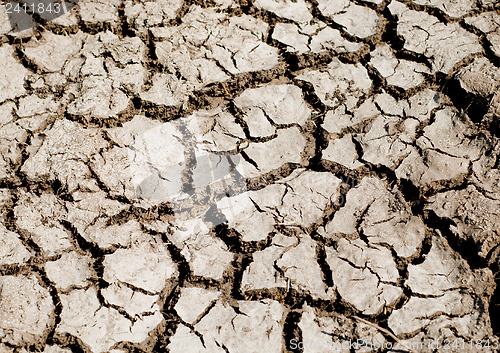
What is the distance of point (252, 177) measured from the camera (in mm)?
1967

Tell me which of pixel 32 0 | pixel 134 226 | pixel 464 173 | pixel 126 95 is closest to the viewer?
pixel 134 226

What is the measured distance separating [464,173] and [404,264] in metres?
0.54

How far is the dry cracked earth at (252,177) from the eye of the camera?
1666 mm

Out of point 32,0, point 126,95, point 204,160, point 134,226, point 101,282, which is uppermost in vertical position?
point 32,0

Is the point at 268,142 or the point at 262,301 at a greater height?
the point at 268,142

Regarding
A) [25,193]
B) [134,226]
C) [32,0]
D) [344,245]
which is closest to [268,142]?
[344,245]

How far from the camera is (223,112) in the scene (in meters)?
2.10

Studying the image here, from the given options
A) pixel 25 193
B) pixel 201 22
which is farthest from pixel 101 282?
pixel 201 22

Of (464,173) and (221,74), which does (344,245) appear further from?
(221,74)

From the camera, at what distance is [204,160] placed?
198cm

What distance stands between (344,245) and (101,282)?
102 centimetres

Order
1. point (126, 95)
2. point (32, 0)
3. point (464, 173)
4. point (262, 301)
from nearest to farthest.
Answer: point (262, 301), point (464, 173), point (126, 95), point (32, 0)

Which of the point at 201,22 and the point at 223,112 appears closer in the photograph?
the point at 223,112

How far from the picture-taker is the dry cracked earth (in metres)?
1.67
